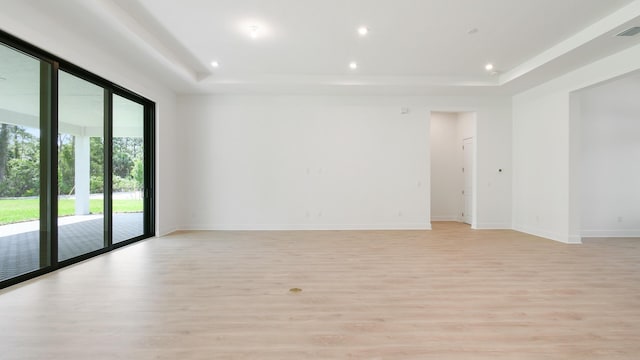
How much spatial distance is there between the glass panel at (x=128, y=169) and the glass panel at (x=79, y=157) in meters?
0.27

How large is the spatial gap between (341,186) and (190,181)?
3.46 metres

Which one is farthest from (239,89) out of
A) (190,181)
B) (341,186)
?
(341,186)

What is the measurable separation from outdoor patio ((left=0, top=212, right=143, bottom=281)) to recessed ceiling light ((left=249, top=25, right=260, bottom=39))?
143 inches

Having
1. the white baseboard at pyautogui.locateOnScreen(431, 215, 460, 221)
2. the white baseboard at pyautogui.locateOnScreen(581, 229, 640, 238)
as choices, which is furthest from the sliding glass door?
the white baseboard at pyautogui.locateOnScreen(581, 229, 640, 238)

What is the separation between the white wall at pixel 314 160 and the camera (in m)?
6.59

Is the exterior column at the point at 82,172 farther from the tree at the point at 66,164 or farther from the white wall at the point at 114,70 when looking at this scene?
the white wall at the point at 114,70

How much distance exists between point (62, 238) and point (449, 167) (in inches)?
346

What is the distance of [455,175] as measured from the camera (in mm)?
7992

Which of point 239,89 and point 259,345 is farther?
point 239,89

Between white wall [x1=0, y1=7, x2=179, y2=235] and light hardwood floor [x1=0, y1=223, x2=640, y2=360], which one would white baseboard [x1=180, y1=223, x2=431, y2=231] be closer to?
white wall [x1=0, y1=7, x2=179, y2=235]

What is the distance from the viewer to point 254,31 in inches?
160

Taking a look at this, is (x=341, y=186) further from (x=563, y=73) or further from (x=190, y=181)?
(x=563, y=73)

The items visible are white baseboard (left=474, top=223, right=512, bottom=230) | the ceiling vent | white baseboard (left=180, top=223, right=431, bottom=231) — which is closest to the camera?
the ceiling vent

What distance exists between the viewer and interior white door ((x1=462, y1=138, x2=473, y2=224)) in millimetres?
7325
